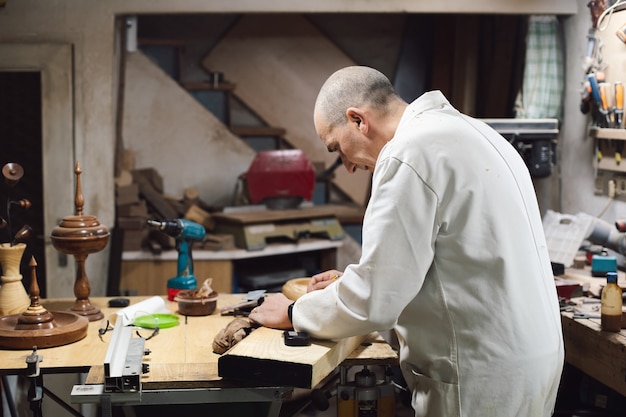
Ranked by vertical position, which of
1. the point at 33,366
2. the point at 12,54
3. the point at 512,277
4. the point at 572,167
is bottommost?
the point at 33,366

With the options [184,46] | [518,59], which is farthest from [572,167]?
[184,46]

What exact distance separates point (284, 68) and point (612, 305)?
12.8ft

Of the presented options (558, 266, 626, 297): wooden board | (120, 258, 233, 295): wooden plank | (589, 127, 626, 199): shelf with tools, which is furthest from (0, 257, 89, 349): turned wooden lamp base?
(589, 127, 626, 199): shelf with tools

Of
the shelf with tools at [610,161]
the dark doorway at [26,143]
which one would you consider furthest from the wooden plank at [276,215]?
the shelf with tools at [610,161]

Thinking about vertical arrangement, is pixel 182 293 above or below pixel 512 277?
below

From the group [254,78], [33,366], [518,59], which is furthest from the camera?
[254,78]

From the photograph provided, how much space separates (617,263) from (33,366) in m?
2.93

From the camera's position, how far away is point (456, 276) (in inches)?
78.2

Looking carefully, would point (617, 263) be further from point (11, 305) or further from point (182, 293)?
point (11, 305)

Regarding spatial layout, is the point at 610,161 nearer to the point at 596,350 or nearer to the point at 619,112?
the point at 619,112

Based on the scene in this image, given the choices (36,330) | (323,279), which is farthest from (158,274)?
(323,279)

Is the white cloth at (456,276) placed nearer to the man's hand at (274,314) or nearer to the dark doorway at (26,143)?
the man's hand at (274,314)

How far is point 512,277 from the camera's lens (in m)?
1.96

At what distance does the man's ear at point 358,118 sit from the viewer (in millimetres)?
2223
